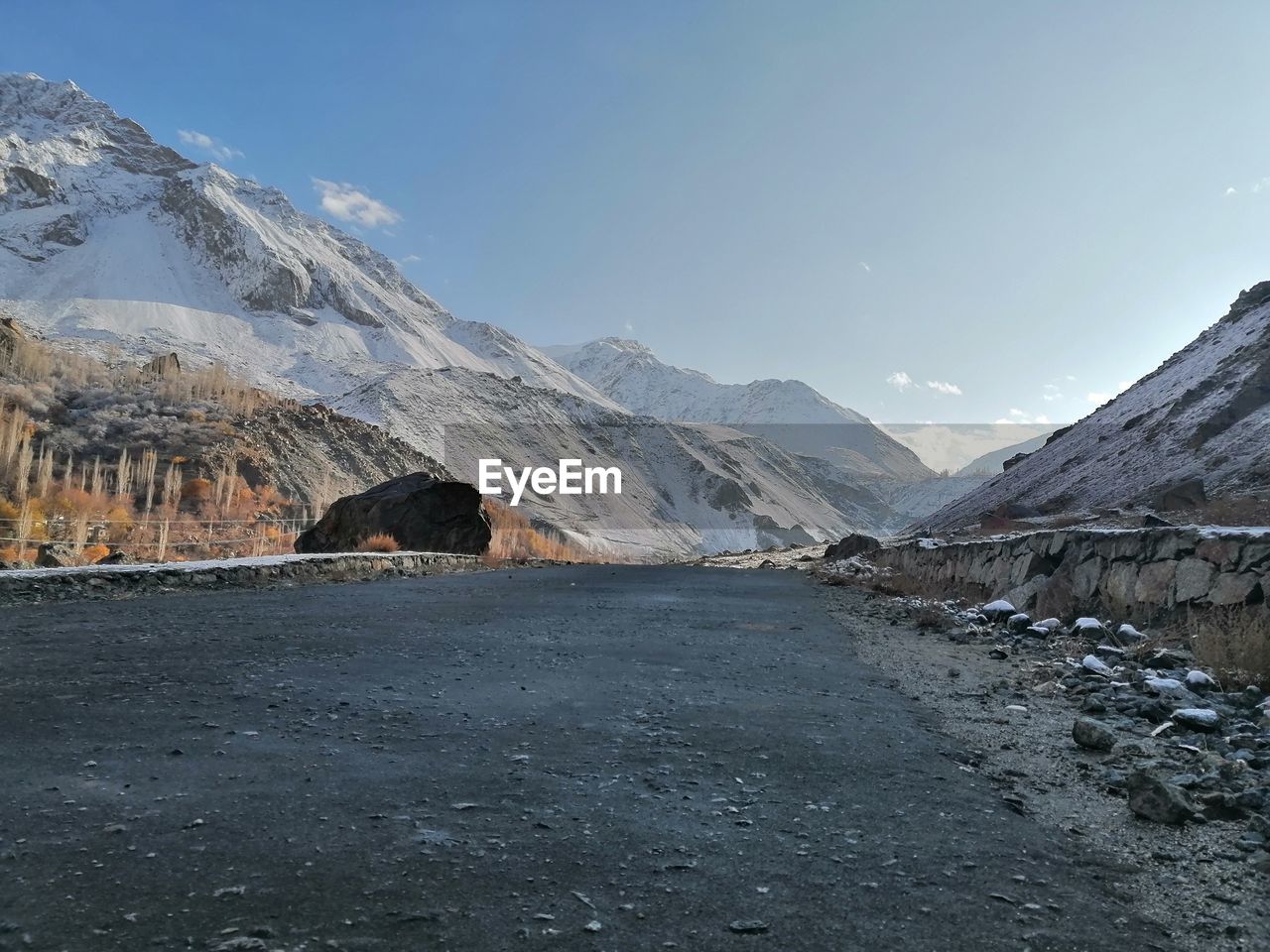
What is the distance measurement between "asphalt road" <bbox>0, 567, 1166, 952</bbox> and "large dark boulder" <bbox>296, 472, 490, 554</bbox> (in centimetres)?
1765

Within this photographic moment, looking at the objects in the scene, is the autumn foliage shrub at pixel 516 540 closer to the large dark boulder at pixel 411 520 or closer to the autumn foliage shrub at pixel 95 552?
the large dark boulder at pixel 411 520

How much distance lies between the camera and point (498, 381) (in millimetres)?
90188

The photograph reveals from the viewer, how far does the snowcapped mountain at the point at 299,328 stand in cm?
7694

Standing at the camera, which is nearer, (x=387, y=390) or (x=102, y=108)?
(x=387, y=390)

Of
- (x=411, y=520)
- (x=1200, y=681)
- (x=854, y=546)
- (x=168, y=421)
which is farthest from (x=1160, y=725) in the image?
(x=854, y=546)

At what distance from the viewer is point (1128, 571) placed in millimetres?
7820

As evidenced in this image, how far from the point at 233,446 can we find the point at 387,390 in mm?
43613

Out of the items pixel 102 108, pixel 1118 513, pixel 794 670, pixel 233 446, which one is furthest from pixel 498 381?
pixel 102 108

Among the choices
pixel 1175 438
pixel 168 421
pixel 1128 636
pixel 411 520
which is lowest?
pixel 1128 636

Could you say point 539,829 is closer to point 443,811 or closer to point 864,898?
Result: point 443,811

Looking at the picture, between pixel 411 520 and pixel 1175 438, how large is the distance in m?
23.8

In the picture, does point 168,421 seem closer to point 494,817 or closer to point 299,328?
point 494,817

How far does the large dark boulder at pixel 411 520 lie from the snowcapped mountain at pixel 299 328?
35.4 m

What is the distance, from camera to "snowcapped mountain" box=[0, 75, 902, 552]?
252 feet
